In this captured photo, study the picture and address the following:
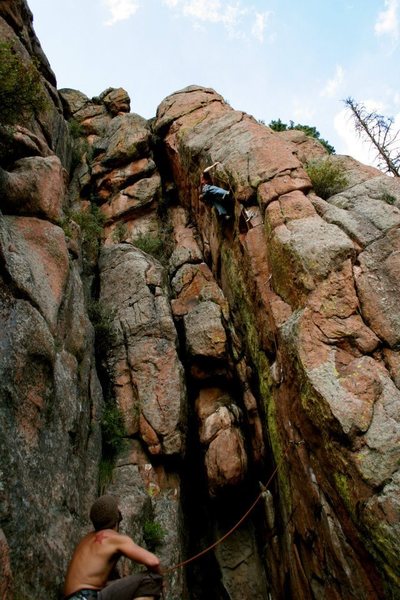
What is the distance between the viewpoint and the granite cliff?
707 cm

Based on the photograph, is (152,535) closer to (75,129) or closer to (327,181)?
(327,181)

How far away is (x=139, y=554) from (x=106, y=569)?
2.09 ft

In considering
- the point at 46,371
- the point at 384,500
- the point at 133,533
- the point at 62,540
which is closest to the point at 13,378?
the point at 46,371

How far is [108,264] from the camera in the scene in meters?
15.9

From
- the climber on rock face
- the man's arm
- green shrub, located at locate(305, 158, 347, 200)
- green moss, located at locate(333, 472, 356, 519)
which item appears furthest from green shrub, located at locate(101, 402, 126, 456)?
green shrub, located at locate(305, 158, 347, 200)

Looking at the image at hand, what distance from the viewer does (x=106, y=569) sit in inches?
211

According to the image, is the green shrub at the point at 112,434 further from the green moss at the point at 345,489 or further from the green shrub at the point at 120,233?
the green shrub at the point at 120,233

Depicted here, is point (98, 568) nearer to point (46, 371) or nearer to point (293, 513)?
point (46, 371)

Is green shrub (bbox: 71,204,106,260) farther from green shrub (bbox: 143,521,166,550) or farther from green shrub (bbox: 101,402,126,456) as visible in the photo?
green shrub (bbox: 143,521,166,550)

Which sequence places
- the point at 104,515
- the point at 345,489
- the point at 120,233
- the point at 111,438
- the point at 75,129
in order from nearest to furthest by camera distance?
the point at 104,515, the point at 345,489, the point at 111,438, the point at 120,233, the point at 75,129

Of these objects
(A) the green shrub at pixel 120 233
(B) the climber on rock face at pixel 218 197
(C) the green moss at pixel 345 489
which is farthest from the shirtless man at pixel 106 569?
(A) the green shrub at pixel 120 233

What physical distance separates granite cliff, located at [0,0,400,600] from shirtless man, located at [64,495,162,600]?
2.75 ft

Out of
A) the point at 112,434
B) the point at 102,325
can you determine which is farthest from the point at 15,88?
Result: the point at 112,434

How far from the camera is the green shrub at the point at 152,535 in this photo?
9.83m
